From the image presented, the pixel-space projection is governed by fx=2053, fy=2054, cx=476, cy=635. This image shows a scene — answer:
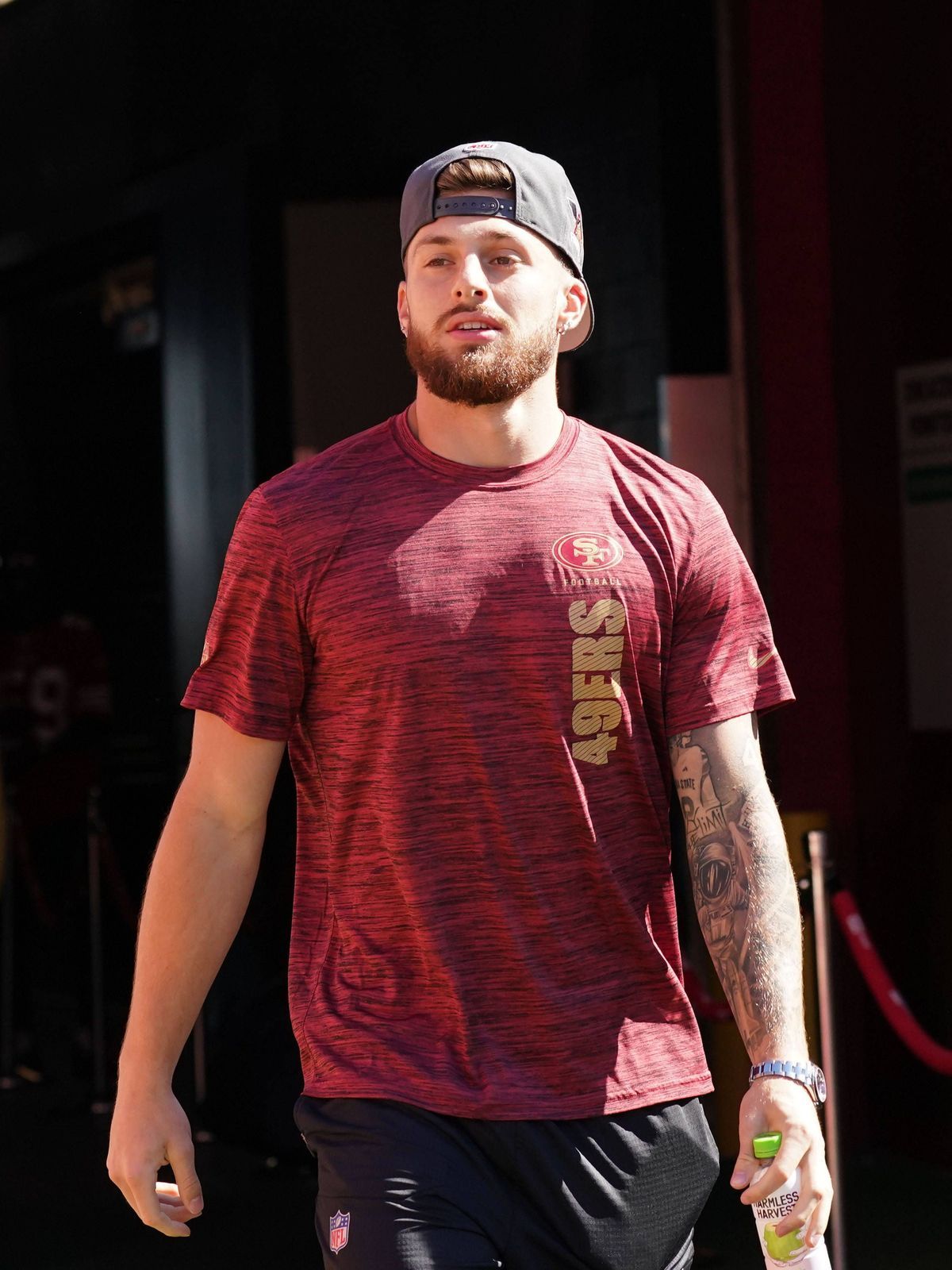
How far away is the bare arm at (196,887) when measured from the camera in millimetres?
2428

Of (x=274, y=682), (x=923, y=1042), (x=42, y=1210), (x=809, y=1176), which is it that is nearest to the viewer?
(x=809, y=1176)

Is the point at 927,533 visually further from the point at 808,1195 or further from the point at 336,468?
the point at 808,1195

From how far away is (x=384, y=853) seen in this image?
2428 millimetres

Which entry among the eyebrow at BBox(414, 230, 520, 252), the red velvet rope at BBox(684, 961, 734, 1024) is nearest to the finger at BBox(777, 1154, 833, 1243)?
the eyebrow at BBox(414, 230, 520, 252)

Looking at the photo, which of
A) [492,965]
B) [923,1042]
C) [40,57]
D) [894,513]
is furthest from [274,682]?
[40,57]

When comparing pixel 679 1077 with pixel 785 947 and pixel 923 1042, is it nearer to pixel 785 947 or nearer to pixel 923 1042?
pixel 785 947

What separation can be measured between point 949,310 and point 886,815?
5.14 feet

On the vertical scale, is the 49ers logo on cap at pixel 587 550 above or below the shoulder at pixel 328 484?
below

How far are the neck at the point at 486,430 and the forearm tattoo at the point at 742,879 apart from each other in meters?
0.41

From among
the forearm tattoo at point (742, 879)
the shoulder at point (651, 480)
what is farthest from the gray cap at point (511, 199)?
the forearm tattoo at point (742, 879)

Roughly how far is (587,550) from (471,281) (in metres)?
0.36

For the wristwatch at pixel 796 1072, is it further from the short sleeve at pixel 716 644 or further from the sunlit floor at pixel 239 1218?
the sunlit floor at pixel 239 1218

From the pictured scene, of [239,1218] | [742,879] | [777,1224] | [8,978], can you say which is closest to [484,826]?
[742,879]

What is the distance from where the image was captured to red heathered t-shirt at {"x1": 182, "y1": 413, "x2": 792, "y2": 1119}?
2.39 metres
